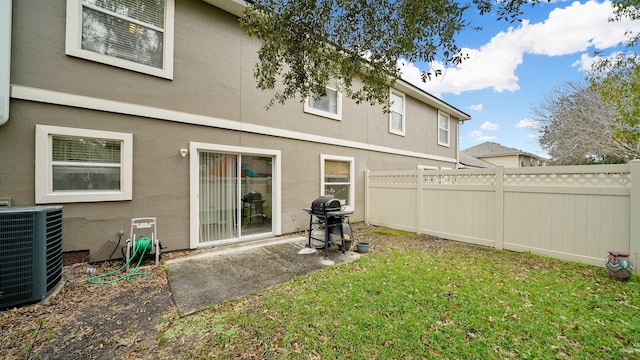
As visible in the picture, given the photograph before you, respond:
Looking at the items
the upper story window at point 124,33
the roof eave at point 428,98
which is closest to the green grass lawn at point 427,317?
the upper story window at point 124,33

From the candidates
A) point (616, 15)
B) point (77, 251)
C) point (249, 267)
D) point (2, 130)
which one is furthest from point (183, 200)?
point (616, 15)

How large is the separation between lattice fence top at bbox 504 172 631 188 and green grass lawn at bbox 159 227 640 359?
168 cm

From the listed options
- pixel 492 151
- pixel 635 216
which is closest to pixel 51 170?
pixel 635 216

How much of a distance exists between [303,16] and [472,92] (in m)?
15.3

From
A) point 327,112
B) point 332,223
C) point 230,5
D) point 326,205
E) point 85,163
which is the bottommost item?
point 332,223

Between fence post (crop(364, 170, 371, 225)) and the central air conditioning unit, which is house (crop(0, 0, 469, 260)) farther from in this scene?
fence post (crop(364, 170, 371, 225))

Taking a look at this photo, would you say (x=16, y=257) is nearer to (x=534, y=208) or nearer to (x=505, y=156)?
(x=534, y=208)

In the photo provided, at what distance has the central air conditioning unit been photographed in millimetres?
2951

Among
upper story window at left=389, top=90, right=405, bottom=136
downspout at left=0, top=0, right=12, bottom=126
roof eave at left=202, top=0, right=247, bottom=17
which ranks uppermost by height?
roof eave at left=202, top=0, right=247, bottom=17

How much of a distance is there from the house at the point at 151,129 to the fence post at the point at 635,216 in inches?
268

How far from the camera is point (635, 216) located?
4.25 meters

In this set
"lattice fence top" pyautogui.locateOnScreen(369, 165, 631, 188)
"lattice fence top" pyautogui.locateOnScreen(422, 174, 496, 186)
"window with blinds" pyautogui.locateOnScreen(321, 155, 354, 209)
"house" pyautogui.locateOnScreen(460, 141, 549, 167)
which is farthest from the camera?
"house" pyautogui.locateOnScreen(460, 141, 549, 167)

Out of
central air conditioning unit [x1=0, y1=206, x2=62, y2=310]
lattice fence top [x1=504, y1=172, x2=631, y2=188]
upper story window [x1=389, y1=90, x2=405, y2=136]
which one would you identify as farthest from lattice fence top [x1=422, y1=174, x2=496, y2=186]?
central air conditioning unit [x1=0, y1=206, x2=62, y2=310]

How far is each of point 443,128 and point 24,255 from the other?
15786 mm
